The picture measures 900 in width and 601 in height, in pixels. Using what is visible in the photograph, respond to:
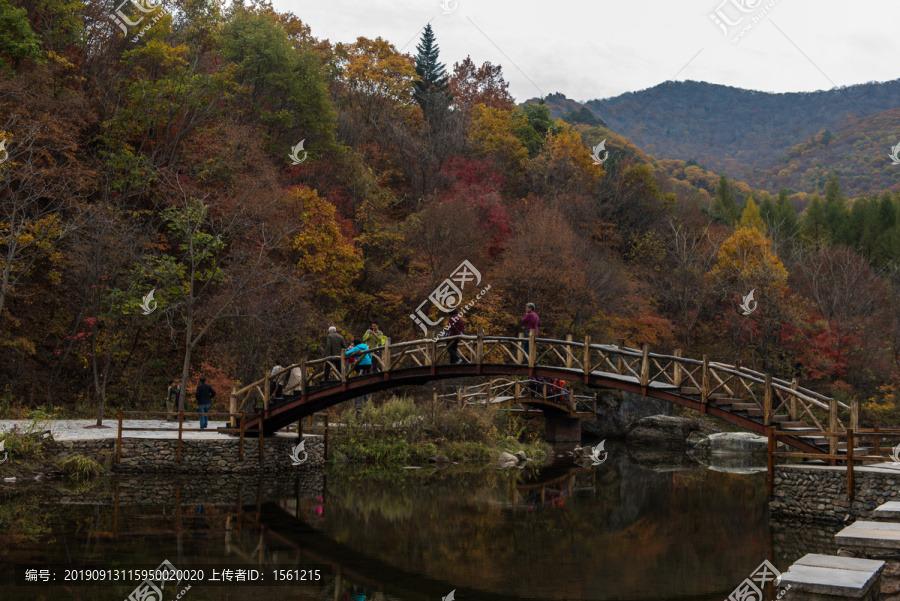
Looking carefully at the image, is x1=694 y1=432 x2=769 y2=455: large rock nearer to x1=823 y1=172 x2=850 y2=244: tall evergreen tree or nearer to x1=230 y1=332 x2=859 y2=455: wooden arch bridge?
x1=230 y1=332 x2=859 y2=455: wooden arch bridge

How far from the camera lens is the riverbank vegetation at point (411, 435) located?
2394 centimetres

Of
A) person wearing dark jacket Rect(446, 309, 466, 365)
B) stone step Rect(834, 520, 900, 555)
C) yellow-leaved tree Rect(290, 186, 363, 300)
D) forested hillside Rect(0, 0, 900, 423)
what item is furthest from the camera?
yellow-leaved tree Rect(290, 186, 363, 300)

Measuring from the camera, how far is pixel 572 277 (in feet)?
117

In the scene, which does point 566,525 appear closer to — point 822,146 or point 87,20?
point 87,20

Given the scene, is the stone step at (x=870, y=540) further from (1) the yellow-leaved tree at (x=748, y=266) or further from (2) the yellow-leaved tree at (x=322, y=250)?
(1) the yellow-leaved tree at (x=748, y=266)

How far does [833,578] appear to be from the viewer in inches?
277

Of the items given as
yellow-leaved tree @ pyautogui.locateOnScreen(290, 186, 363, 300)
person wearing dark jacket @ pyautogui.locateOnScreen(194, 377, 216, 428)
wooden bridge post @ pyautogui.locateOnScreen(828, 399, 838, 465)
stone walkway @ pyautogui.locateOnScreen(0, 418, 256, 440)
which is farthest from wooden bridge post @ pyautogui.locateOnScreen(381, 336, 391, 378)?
yellow-leaved tree @ pyautogui.locateOnScreen(290, 186, 363, 300)

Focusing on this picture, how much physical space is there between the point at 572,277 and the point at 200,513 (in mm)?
23289

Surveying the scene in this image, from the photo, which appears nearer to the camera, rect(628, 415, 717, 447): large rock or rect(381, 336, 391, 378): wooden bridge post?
rect(381, 336, 391, 378): wooden bridge post

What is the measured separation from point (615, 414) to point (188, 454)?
20459 millimetres

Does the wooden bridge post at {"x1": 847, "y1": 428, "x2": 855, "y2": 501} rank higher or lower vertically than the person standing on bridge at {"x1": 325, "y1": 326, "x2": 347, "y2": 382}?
lower

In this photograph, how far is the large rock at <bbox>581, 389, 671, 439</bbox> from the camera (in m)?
35.0

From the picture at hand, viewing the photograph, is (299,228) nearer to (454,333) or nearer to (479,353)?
(454,333)

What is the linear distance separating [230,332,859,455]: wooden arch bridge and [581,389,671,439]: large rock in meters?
14.1
